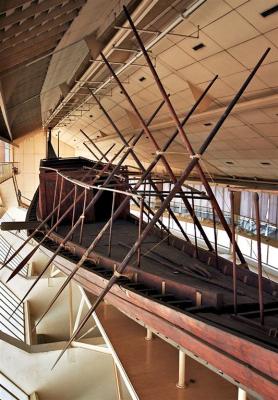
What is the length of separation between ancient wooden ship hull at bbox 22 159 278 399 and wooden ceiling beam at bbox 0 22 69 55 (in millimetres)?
2659

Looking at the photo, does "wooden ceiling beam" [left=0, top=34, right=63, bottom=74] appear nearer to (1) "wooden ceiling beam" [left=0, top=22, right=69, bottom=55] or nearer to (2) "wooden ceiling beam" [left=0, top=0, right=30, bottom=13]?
(1) "wooden ceiling beam" [left=0, top=22, right=69, bottom=55]

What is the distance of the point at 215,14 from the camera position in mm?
5270

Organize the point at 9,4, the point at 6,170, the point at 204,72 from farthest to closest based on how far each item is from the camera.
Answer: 1. the point at 6,170
2. the point at 204,72
3. the point at 9,4

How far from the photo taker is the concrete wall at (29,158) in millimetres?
22641

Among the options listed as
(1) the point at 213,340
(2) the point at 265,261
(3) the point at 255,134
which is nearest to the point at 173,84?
(3) the point at 255,134

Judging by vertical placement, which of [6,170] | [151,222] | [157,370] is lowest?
[157,370]

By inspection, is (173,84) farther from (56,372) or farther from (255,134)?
(56,372)

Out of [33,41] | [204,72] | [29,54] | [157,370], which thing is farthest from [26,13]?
[157,370]

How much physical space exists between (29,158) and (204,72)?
17616mm

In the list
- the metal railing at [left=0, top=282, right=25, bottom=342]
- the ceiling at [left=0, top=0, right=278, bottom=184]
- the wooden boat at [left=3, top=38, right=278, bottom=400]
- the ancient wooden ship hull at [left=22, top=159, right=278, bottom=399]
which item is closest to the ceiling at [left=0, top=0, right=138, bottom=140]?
the ceiling at [left=0, top=0, right=278, bottom=184]

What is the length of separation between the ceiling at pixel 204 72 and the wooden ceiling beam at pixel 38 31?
501 millimetres

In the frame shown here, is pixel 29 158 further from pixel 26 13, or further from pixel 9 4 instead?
pixel 9 4

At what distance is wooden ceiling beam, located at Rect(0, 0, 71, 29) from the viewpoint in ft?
14.3

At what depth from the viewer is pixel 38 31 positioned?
557 cm
